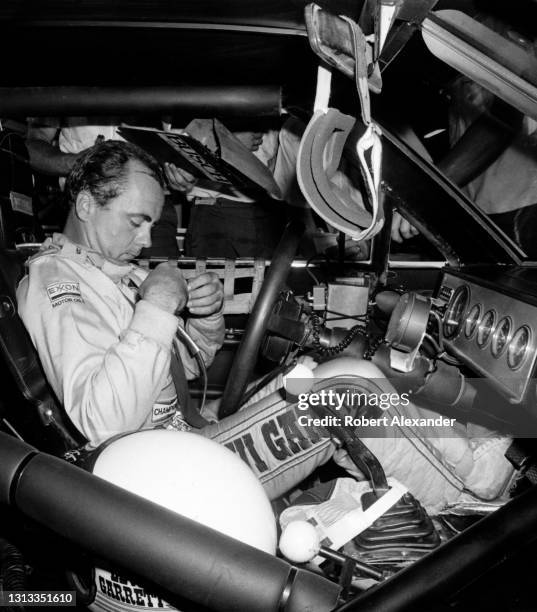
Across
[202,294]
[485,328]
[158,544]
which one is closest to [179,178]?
[202,294]

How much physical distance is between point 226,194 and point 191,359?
2.80 feet

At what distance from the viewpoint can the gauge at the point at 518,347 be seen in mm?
750

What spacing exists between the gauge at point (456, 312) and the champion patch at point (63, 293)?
94 centimetres

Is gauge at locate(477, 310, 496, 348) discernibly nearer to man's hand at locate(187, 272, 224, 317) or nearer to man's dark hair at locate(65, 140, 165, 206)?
man's hand at locate(187, 272, 224, 317)

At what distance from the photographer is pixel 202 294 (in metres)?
1.39

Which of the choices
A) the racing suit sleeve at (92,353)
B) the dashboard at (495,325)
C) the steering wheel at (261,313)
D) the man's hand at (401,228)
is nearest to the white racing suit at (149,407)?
the racing suit sleeve at (92,353)

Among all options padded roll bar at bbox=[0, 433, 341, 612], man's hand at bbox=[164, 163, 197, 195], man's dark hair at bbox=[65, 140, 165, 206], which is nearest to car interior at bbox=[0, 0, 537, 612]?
padded roll bar at bbox=[0, 433, 341, 612]

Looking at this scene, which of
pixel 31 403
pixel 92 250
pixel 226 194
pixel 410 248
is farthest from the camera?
pixel 410 248

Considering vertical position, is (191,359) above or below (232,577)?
above

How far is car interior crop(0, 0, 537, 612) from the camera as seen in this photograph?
621 mm

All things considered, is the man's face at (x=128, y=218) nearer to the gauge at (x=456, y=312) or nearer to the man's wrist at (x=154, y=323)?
the man's wrist at (x=154, y=323)

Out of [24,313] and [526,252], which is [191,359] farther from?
[526,252]

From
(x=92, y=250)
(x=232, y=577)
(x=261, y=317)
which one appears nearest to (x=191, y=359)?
Answer: (x=92, y=250)

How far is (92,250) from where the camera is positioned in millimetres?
1416
